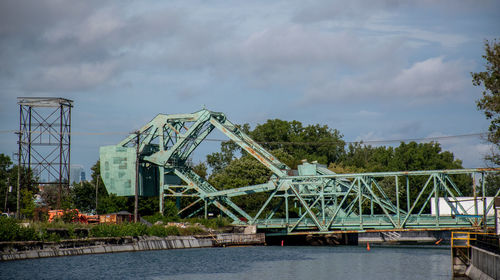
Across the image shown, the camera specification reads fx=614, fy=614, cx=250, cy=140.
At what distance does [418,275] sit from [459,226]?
62.7 ft

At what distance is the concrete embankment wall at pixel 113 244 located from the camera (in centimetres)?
3875

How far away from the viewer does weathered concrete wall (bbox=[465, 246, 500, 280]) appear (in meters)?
24.0

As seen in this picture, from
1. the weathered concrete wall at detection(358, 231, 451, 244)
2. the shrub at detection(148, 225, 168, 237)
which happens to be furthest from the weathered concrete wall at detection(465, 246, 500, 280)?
the weathered concrete wall at detection(358, 231, 451, 244)

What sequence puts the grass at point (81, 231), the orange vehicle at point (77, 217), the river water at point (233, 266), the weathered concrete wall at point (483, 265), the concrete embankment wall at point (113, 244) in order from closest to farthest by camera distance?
1. the weathered concrete wall at point (483, 265)
2. the river water at point (233, 266)
3. the concrete embankment wall at point (113, 244)
4. the grass at point (81, 231)
5. the orange vehicle at point (77, 217)

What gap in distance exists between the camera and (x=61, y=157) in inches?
2751

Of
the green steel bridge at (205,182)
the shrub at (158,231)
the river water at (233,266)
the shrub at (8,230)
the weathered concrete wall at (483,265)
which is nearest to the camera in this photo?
the weathered concrete wall at (483,265)

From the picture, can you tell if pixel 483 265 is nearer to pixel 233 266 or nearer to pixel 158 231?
pixel 233 266

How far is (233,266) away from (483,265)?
57.1 feet

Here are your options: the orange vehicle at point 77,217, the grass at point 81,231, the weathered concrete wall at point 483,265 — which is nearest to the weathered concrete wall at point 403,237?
the grass at point 81,231

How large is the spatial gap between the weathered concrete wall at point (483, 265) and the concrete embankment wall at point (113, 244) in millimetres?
26488

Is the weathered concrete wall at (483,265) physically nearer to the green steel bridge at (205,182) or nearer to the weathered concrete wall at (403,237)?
the green steel bridge at (205,182)

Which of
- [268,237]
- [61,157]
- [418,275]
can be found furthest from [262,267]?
[61,157]

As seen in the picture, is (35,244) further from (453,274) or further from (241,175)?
(241,175)

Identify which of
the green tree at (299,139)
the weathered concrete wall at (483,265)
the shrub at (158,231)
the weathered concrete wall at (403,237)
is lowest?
the weathered concrete wall at (403,237)
